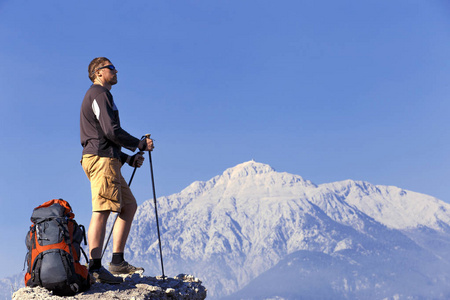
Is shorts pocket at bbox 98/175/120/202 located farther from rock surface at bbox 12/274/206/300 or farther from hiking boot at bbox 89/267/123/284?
rock surface at bbox 12/274/206/300

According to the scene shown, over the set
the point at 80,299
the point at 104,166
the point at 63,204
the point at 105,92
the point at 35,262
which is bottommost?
the point at 80,299

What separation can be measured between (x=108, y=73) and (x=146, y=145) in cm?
123

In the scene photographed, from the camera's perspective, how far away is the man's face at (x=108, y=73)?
823 centimetres

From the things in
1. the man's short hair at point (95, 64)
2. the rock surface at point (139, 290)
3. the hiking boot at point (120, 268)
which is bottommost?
the rock surface at point (139, 290)

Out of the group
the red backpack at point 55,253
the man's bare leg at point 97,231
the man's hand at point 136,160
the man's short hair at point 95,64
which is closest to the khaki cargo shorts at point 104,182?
the man's bare leg at point 97,231

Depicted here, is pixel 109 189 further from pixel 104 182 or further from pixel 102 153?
pixel 102 153

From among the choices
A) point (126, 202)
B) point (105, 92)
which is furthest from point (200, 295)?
point (105, 92)

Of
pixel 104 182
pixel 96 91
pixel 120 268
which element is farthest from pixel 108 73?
pixel 120 268

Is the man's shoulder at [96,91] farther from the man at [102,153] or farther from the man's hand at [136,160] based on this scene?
the man's hand at [136,160]

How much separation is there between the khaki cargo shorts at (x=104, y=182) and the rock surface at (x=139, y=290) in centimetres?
116

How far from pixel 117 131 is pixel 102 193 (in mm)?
901

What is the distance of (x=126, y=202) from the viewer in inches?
326

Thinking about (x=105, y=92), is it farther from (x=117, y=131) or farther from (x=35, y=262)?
(x=35, y=262)

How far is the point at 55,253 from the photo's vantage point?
6.96 metres
